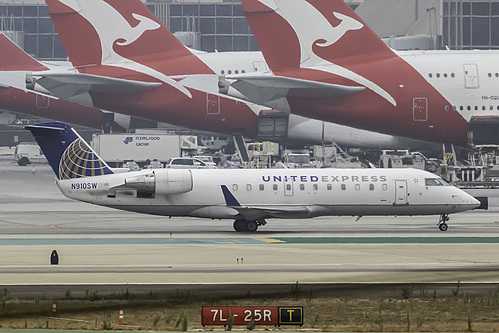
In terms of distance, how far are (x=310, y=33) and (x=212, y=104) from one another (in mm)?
11600

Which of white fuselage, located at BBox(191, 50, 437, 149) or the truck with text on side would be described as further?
the truck with text on side

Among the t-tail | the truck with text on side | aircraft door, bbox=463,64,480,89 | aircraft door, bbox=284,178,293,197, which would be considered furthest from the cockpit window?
the truck with text on side

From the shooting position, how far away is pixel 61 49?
15950 cm

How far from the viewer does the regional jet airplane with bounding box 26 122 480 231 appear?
46.9 m

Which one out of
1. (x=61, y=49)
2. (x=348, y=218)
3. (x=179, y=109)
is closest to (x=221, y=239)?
(x=348, y=218)

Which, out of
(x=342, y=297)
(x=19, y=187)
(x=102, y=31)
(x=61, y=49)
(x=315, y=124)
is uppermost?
(x=61, y=49)

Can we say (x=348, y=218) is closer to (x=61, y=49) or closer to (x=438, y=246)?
(x=438, y=246)

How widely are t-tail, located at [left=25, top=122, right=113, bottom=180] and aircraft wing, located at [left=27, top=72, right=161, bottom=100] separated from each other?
27983 mm

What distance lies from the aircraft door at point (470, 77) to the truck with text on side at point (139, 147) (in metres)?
23.1

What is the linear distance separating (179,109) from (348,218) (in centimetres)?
2801

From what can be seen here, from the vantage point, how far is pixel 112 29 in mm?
80625

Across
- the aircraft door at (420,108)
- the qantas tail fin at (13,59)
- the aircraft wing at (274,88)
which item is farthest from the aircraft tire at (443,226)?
the qantas tail fin at (13,59)

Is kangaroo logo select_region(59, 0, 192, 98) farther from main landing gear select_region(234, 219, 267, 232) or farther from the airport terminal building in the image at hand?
the airport terminal building

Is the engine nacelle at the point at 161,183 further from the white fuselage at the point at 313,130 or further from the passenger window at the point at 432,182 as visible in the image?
the white fuselage at the point at 313,130
